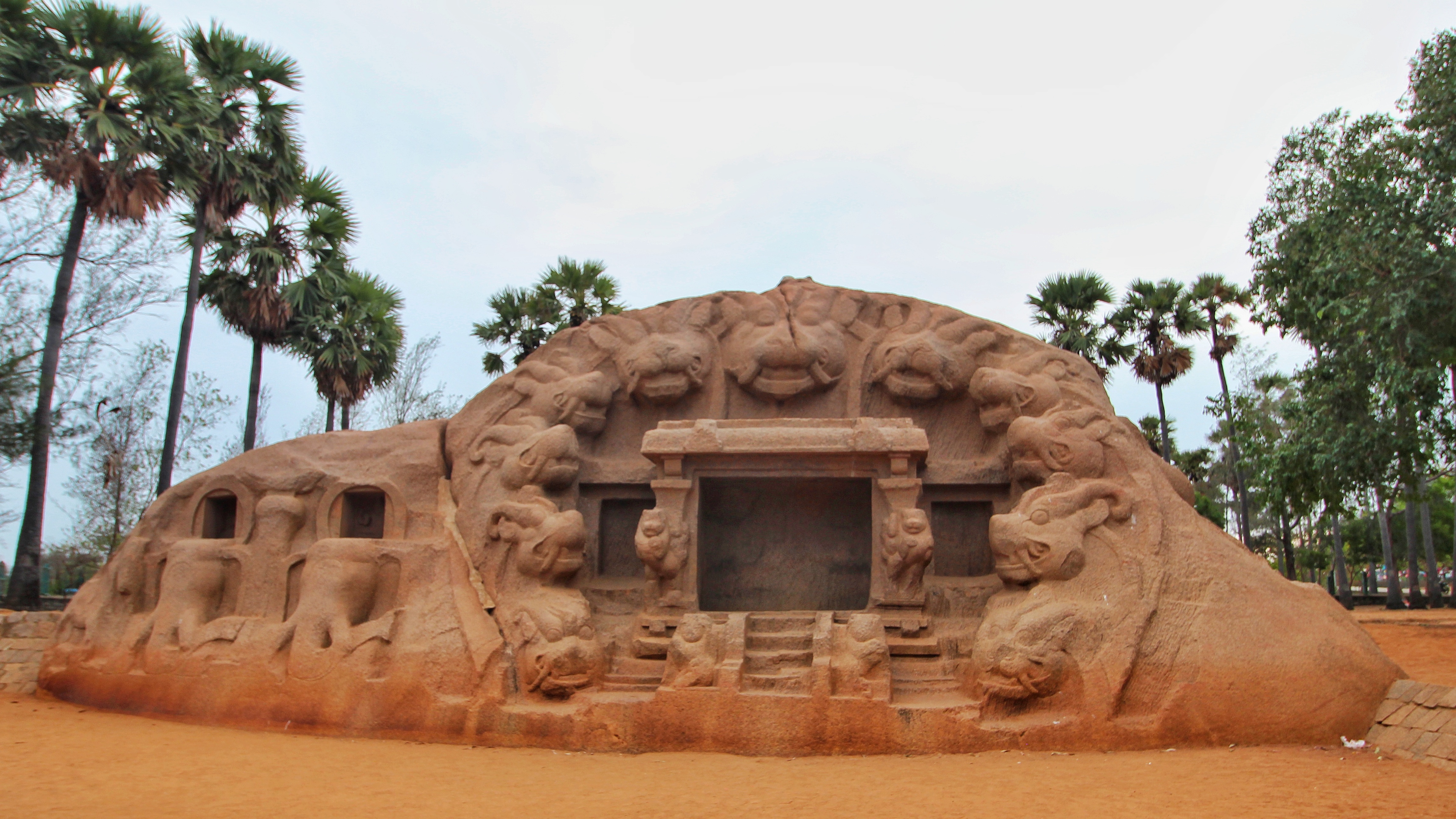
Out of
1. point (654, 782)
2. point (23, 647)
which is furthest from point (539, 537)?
point (23, 647)

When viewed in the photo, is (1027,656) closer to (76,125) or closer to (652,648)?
(652,648)

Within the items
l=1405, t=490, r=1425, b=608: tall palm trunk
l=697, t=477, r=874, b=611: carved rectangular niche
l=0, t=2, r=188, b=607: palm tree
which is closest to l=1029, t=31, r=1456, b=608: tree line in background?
l=1405, t=490, r=1425, b=608: tall palm trunk

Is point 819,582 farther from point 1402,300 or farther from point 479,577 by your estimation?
point 1402,300

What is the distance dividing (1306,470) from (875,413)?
370 inches

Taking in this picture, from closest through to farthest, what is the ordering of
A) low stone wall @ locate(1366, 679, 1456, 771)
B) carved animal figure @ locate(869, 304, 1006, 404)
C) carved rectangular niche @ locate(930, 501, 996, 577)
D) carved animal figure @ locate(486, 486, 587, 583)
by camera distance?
low stone wall @ locate(1366, 679, 1456, 771) → carved animal figure @ locate(486, 486, 587, 583) → carved animal figure @ locate(869, 304, 1006, 404) → carved rectangular niche @ locate(930, 501, 996, 577)

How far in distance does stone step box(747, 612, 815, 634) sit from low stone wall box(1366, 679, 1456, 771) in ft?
13.3

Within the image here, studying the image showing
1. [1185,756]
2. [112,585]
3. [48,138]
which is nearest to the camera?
[1185,756]

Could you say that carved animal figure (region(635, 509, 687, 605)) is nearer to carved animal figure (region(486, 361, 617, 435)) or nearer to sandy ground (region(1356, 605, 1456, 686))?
carved animal figure (region(486, 361, 617, 435))

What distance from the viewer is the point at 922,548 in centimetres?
785

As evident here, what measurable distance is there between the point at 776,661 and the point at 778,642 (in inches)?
9.9

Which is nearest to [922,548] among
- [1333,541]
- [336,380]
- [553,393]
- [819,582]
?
[819,582]

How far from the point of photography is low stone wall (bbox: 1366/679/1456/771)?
20.1 feet

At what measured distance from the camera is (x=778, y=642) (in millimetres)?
7637

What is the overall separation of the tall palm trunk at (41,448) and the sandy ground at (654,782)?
313 inches
